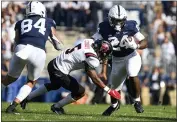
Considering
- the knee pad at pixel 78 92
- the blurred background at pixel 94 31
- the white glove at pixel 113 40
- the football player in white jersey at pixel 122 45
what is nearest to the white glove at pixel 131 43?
the football player in white jersey at pixel 122 45

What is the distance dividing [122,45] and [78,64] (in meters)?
0.77

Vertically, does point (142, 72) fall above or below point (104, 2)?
below

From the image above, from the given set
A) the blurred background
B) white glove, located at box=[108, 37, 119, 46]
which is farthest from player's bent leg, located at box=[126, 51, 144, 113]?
the blurred background

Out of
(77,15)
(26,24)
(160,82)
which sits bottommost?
(160,82)

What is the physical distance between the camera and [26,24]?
31.5 ft

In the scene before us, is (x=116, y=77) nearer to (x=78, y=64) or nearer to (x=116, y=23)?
(x=116, y=23)

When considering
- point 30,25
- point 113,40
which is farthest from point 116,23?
point 30,25

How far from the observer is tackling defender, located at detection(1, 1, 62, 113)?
31.1 ft

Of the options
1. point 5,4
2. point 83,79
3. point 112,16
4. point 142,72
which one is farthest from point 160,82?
point 112,16

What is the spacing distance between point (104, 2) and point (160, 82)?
310 centimetres

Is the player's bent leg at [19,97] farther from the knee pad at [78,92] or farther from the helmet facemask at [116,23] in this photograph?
the helmet facemask at [116,23]

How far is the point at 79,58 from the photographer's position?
9.27 metres

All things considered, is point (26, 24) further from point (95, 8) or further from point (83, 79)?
point (95, 8)

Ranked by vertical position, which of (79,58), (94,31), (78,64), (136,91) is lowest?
(94,31)
